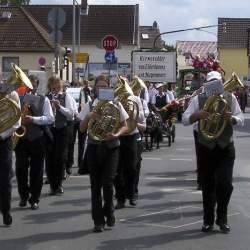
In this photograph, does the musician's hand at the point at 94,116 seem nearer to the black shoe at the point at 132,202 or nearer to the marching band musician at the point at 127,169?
the marching band musician at the point at 127,169

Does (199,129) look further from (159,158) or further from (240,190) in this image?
(159,158)

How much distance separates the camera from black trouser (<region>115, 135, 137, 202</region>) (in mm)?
11078

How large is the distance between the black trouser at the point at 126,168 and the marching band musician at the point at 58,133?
1.56 meters

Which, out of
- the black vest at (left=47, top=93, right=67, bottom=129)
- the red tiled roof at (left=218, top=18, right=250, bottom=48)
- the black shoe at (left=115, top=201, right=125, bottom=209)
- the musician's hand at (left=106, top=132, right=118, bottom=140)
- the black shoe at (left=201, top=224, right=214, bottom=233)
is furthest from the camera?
the red tiled roof at (left=218, top=18, right=250, bottom=48)

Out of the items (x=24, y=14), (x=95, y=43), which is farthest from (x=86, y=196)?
(x=95, y=43)

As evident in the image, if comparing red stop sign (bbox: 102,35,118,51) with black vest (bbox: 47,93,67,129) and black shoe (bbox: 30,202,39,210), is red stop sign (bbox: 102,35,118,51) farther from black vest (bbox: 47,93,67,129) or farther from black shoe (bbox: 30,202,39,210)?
black shoe (bbox: 30,202,39,210)

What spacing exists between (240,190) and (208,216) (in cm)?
377

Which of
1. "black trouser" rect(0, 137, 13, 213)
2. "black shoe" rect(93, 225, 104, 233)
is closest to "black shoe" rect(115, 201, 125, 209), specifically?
"black shoe" rect(93, 225, 104, 233)

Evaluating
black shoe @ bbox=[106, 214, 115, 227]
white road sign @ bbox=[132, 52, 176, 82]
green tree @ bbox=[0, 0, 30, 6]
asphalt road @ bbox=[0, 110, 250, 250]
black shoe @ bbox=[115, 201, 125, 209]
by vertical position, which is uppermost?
green tree @ bbox=[0, 0, 30, 6]

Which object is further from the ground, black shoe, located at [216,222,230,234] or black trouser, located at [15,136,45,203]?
black trouser, located at [15,136,45,203]

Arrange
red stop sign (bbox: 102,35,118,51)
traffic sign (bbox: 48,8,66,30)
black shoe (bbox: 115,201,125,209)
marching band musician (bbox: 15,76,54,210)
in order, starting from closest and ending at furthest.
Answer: marching band musician (bbox: 15,76,54,210) < black shoe (bbox: 115,201,125,209) < traffic sign (bbox: 48,8,66,30) < red stop sign (bbox: 102,35,118,51)

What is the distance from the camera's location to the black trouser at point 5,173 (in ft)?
31.0

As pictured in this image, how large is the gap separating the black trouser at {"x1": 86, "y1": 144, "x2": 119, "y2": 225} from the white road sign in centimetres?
1811

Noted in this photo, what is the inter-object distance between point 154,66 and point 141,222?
19043 millimetres
